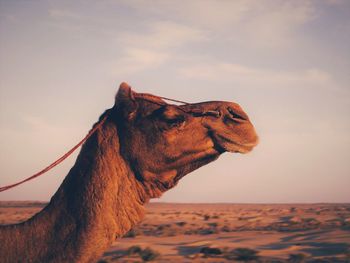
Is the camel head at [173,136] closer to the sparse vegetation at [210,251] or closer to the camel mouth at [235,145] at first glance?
the camel mouth at [235,145]

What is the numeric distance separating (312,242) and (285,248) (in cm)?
154

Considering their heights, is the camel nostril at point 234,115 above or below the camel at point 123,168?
above

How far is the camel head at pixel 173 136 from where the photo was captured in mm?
3564

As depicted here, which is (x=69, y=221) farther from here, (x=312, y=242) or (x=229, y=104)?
(x=312, y=242)

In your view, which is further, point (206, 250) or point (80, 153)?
point (206, 250)

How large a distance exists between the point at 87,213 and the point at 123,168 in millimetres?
452

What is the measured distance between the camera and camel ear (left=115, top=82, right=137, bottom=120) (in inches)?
147

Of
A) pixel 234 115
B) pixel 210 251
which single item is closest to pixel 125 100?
pixel 234 115

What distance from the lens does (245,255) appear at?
1538 centimetres

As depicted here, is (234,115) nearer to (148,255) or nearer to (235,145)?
(235,145)

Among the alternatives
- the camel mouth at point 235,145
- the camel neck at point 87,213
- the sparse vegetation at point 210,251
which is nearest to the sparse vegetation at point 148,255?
the sparse vegetation at point 210,251

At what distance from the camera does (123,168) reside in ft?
11.7

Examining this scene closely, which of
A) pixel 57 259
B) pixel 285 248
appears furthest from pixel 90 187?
pixel 285 248

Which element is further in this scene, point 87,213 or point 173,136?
point 173,136
